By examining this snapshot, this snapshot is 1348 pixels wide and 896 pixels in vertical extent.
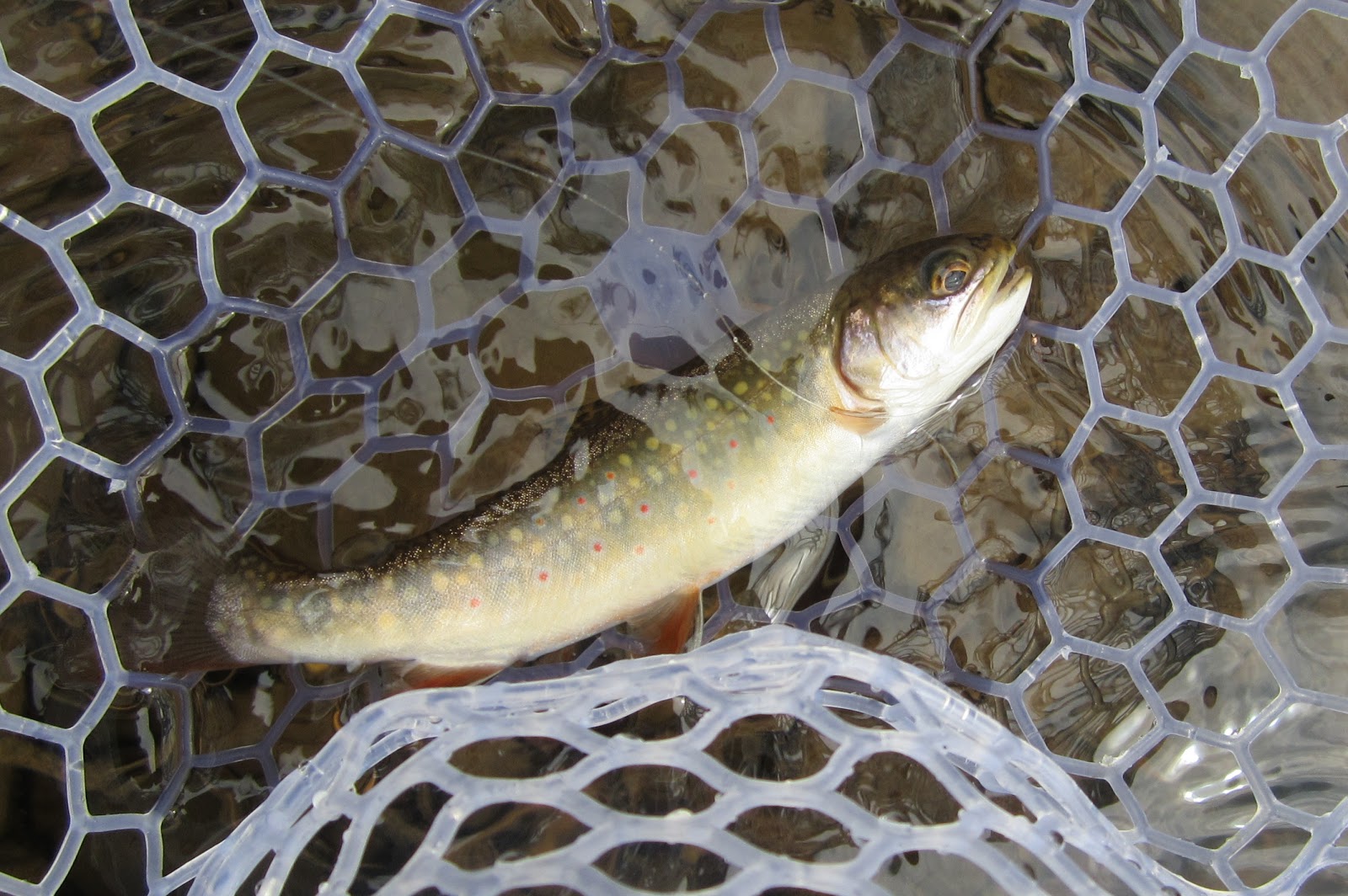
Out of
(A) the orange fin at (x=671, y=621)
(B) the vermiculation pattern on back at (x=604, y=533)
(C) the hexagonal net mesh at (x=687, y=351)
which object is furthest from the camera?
(C) the hexagonal net mesh at (x=687, y=351)

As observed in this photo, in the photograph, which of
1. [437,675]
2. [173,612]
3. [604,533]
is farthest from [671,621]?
[173,612]

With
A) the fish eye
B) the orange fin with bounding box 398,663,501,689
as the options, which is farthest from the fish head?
the orange fin with bounding box 398,663,501,689

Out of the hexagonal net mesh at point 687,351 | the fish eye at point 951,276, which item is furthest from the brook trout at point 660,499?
the hexagonal net mesh at point 687,351

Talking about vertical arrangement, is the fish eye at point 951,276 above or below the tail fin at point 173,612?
above

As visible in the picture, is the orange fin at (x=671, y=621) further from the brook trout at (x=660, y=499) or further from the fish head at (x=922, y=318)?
the fish head at (x=922, y=318)

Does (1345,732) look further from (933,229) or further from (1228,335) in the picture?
(933,229)

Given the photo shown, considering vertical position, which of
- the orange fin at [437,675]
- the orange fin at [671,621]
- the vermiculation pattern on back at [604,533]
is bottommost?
the orange fin at [437,675]

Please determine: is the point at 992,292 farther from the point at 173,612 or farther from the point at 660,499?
the point at 173,612
